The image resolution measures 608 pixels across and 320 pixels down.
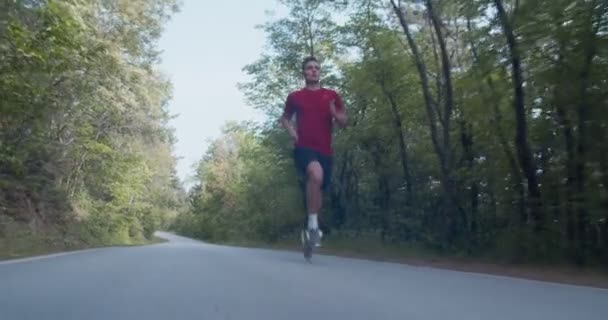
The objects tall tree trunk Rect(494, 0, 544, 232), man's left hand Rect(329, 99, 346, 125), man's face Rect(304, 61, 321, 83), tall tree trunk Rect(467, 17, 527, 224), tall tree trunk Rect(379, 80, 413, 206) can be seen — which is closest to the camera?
man's left hand Rect(329, 99, 346, 125)

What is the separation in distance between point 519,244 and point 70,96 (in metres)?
17.6

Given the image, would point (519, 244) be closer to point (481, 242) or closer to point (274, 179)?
point (481, 242)

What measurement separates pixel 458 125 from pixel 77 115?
16.4m

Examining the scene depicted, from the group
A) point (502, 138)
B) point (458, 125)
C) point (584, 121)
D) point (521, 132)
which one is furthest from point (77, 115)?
point (584, 121)

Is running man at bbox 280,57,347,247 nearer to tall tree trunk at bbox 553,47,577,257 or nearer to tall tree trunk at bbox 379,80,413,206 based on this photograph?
tall tree trunk at bbox 553,47,577,257

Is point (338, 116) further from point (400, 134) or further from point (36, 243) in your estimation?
point (36, 243)

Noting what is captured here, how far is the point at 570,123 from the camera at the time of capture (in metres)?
11.4

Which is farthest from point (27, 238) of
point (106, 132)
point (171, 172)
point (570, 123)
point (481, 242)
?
point (171, 172)

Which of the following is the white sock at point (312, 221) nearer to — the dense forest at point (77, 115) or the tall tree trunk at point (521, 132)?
the tall tree trunk at point (521, 132)

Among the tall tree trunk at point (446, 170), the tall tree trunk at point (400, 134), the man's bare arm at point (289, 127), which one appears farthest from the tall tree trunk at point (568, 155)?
the tall tree trunk at point (400, 134)

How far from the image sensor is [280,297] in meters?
5.15

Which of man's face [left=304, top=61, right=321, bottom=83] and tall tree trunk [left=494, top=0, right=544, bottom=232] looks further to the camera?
tall tree trunk [left=494, top=0, right=544, bottom=232]

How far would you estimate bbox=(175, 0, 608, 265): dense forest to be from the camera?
432 inches

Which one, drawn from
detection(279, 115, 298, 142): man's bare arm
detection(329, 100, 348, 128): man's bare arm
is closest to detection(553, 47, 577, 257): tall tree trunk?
detection(329, 100, 348, 128): man's bare arm
